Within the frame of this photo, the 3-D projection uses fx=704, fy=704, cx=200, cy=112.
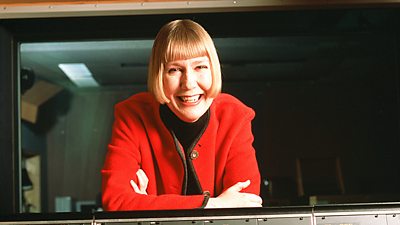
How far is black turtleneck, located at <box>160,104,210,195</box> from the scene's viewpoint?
2.16m

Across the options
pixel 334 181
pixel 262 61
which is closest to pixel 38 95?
pixel 262 61

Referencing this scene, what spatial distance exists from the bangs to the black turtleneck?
163 millimetres

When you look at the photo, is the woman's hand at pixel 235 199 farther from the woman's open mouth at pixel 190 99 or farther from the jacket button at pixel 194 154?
the woman's open mouth at pixel 190 99

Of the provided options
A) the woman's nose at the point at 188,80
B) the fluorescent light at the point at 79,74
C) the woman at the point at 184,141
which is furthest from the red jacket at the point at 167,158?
the fluorescent light at the point at 79,74

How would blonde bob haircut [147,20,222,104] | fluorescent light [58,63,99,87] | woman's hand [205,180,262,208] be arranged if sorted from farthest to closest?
fluorescent light [58,63,99,87] < blonde bob haircut [147,20,222,104] < woman's hand [205,180,262,208]

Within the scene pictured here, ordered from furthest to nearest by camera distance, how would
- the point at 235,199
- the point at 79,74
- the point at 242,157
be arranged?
the point at 79,74 → the point at 242,157 → the point at 235,199

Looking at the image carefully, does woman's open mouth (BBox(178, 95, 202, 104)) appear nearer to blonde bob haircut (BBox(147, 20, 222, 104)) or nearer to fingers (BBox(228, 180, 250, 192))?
blonde bob haircut (BBox(147, 20, 222, 104))

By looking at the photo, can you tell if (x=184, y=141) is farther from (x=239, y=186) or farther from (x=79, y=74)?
(x=79, y=74)

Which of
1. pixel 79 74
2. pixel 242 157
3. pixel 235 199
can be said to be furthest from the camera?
pixel 79 74

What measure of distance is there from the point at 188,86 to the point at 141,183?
33 cm

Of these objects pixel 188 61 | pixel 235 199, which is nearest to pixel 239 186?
pixel 235 199

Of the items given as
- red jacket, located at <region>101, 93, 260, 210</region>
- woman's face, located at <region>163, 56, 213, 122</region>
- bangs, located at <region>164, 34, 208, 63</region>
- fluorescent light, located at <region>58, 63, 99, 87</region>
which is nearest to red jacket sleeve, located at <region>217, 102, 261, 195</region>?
red jacket, located at <region>101, 93, 260, 210</region>

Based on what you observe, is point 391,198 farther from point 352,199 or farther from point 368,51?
point 368,51

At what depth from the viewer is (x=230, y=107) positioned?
2.24 m
